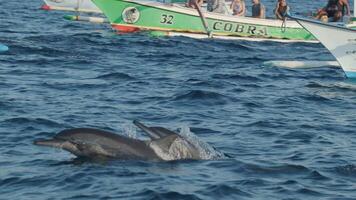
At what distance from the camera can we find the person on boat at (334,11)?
28594 millimetres

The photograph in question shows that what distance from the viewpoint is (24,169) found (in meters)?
11.9

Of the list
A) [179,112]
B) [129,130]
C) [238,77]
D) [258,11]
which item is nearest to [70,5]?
[258,11]

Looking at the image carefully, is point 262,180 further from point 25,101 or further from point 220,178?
point 25,101

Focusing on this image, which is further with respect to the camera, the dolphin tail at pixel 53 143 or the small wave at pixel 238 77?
the small wave at pixel 238 77

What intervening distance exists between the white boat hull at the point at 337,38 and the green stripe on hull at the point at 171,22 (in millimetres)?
9685

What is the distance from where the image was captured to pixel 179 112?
1652cm

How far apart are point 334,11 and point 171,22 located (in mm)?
5473

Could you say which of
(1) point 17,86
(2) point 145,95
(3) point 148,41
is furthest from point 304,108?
(3) point 148,41

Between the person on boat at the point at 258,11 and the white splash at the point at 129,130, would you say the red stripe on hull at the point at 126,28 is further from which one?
the white splash at the point at 129,130

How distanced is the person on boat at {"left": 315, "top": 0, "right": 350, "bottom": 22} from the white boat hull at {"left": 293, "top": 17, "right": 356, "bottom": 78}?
7832 millimetres

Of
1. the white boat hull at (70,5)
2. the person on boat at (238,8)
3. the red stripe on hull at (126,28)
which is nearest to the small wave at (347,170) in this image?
the person on boat at (238,8)

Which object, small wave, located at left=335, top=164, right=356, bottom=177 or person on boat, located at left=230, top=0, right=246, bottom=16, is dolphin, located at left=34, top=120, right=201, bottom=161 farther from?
person on boat, located at left=230, top=0, right=246, bottom=16

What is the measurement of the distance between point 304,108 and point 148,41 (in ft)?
37.8

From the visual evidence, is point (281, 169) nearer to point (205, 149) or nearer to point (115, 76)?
point (205, 149)
